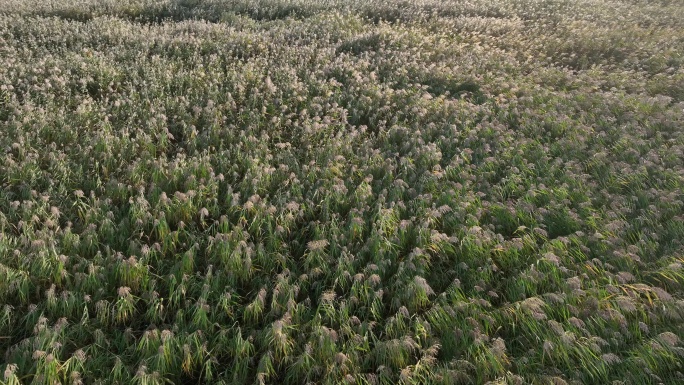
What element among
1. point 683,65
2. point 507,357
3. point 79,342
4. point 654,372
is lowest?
point 79,342

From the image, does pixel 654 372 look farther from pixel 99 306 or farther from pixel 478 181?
pixel 99 306

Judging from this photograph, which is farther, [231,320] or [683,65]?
[683,65]

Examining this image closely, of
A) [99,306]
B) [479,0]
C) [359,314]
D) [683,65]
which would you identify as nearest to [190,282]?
[99,306]

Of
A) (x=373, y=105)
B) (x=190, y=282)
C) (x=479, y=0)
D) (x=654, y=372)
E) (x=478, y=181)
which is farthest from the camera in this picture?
(x=479, y=0)

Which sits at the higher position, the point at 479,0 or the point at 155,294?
the point at 479,0

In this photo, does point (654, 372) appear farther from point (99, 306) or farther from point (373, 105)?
point (373, 105)

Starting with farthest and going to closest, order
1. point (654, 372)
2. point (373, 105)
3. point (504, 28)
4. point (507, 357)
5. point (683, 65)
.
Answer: point (504, 28) → point (683, 65) → point (373, 105) → point (507, 357) → point (654, 372)

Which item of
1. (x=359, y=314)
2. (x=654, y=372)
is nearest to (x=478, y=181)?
(x=359, y=314)
